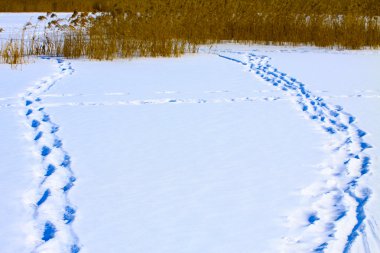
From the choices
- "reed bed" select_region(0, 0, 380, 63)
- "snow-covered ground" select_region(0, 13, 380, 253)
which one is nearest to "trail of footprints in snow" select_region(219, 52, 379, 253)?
"snow-covered ground" select_region(0, 13, 380, 253)

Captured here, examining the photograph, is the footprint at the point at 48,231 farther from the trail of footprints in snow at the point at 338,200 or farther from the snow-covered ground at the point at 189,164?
the trail of footprints in snow at the point at 338,200

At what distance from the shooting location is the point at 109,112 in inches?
185

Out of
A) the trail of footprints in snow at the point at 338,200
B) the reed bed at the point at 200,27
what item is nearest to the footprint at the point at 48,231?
the trail of footprints in snow at the point at 338,200

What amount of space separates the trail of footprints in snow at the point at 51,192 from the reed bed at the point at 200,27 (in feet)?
12.5

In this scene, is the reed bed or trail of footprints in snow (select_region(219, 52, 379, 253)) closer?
trail of footprints in snow (select_region(219, 52, 379, 253))

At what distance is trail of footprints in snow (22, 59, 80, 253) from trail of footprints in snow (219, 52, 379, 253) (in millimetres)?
873

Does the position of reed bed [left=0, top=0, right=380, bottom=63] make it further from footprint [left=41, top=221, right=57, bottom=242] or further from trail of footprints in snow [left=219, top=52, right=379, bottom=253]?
footprint [left=41, top=221, right=57, bottom=242]

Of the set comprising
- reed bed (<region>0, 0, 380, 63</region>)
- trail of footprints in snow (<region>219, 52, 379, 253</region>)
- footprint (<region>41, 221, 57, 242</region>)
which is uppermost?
reed bed (<region>0, 0, 380, 63</region>)

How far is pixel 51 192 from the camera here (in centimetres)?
279

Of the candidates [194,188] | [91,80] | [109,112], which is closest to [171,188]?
[194,188]

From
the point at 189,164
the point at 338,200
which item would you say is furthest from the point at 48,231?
the point at 338,200

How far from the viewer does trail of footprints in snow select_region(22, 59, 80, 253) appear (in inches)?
89.9

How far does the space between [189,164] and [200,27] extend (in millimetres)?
6623

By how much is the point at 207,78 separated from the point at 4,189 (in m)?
3.89
